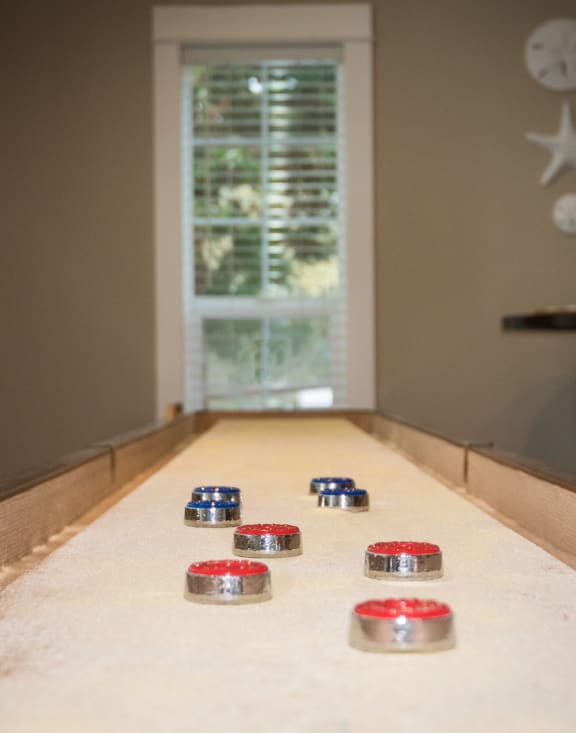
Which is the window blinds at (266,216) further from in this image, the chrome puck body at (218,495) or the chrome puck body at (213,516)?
the chrome puck body at (213,516)

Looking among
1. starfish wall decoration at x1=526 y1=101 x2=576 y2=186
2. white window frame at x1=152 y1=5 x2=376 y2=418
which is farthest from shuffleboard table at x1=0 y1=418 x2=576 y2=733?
starfish wall decoration at x1=526 y1=101 x2=576 y2=186

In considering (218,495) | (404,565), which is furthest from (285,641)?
(218,495)

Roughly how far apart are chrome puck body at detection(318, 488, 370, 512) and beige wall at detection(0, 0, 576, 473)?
11.7ft

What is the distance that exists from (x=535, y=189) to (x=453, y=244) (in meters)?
0.44

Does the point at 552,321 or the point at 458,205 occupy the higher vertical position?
the point at 458,205

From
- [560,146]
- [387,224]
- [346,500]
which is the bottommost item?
[346,500]

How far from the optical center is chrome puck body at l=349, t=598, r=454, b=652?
77 cm

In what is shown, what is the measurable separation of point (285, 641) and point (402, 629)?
0.33 ft

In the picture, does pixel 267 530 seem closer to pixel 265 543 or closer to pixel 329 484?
pixel 265 543

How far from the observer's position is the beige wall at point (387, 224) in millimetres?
5051

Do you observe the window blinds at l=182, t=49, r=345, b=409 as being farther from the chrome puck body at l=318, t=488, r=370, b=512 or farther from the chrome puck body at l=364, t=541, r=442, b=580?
the chrome puck body at l=364, t=541, r=442, b=580

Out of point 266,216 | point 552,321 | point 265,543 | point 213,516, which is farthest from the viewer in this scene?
point 266,216

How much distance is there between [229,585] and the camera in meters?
0.92

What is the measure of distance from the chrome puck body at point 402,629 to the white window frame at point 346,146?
167 inches
